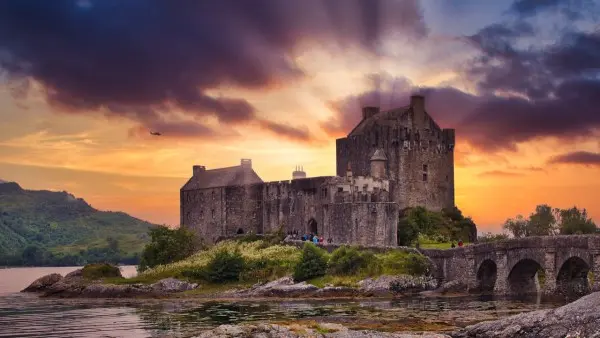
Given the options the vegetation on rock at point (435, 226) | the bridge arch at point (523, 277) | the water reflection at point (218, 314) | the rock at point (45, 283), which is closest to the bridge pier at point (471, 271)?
the bridge arch at point (523, 277)

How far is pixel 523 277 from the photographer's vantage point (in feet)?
215

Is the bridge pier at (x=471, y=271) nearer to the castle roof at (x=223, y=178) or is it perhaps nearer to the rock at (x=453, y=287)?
the rock at (x=453, y=287)

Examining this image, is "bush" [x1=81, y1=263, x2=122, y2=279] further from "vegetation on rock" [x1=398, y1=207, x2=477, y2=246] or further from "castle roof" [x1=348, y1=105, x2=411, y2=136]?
"castle roof" [x1=348, y1=105, x2=411, y2=136]

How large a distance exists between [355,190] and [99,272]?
2682 centimetres

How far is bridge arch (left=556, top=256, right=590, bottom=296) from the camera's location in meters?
59.8

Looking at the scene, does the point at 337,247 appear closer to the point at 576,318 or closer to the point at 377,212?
the point at 377,212

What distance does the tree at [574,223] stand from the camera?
9488 centimetres

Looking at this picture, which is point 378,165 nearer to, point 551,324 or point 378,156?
point 378,156

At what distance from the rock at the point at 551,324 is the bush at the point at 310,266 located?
99.4ft

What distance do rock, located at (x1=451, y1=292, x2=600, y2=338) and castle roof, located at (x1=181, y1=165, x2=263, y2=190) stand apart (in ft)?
196

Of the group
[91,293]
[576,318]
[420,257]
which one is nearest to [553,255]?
[420,257]

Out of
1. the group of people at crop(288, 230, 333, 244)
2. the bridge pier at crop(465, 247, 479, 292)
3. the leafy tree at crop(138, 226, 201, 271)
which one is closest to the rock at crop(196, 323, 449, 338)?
the bridge pier at crop(465, 247, 479, 292)

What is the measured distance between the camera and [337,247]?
77.8 m

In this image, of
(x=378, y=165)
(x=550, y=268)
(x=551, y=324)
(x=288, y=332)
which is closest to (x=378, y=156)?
(x=378, y=165)
